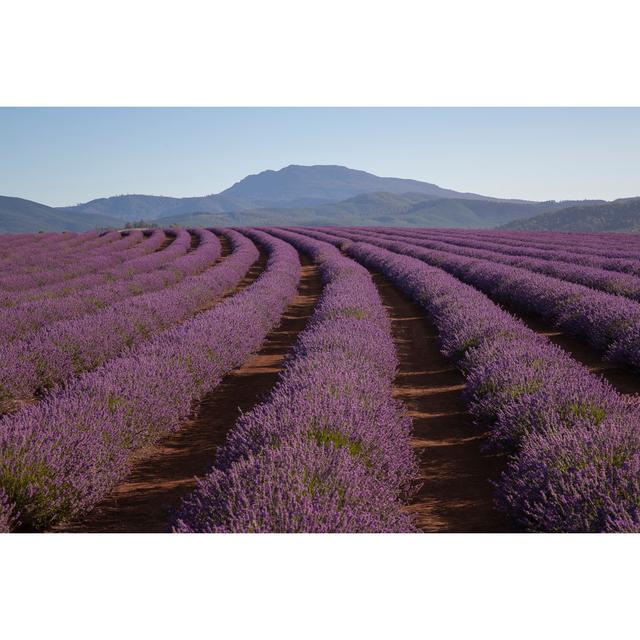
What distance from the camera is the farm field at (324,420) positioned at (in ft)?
8.09

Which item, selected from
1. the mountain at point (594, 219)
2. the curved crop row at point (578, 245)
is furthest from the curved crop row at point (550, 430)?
the mountain at point (594, 219)

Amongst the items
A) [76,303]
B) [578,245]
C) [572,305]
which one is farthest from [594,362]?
[578,245]

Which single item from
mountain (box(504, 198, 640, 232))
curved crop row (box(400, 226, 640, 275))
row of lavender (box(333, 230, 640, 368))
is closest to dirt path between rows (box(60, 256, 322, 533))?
row of lavender (box(333, 230, 640, 368))

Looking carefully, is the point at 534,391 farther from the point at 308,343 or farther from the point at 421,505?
the point at 308,343

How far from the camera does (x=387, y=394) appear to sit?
427cm

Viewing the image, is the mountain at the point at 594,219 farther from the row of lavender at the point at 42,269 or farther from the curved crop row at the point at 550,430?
the curved crop row at the point at 550,430

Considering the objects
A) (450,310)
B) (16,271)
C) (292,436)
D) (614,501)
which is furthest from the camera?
(16,271)

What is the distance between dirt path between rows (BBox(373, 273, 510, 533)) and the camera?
10.0ft

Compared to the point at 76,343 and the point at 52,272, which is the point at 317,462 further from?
the point at 52,272

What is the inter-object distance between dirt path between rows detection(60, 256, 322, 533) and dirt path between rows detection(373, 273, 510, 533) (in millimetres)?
1448

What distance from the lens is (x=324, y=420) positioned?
3.18 meters

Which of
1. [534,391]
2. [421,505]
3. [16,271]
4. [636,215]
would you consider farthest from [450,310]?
[636,215]

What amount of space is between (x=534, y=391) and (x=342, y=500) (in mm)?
2235

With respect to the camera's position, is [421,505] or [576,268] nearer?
[421,505]
